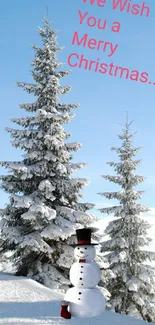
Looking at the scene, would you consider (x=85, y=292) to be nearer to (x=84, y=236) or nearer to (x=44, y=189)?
(x=84, y=236)

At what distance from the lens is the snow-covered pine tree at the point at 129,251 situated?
58.2ft

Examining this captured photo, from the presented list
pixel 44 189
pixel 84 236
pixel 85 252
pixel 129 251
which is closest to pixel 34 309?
pixel 85 252

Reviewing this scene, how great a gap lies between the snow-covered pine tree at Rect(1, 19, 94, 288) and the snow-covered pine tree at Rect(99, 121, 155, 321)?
3.83 meters

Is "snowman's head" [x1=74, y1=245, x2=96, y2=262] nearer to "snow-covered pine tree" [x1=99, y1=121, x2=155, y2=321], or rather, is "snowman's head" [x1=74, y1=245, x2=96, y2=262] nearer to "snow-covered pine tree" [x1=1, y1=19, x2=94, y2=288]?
"snow-covered pine tree" [x1=1, y1=19, x2=94, y2=288]

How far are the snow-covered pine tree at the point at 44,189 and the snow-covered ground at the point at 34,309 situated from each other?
267 cm

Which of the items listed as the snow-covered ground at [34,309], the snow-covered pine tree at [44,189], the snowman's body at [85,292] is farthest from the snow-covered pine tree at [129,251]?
the snowman's body at [85,292]

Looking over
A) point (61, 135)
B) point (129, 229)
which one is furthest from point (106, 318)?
point (129, 229)

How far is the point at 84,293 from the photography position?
7.51 meters

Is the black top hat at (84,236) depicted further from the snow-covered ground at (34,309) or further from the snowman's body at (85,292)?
the snow-covered ground at (34,309)

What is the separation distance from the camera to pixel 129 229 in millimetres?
18484

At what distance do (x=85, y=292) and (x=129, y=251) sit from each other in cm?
1145

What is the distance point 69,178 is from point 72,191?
55 cm

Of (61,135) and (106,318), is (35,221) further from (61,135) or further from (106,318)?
(106,318)

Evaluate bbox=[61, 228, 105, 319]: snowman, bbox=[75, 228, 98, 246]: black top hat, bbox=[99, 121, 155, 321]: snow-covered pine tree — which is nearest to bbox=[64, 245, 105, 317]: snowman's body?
bbox=[61, 228, 105, 319]: snowman
